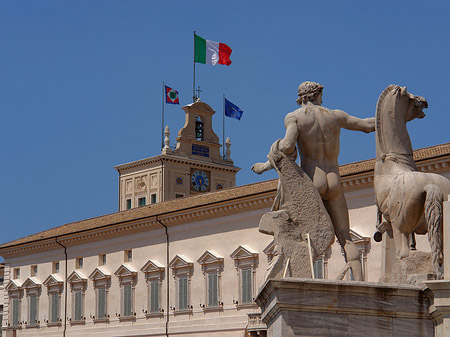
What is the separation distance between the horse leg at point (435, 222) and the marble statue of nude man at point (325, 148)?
1.23m

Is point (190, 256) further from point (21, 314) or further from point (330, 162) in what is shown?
point (330, 162)

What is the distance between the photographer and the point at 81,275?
5731cm

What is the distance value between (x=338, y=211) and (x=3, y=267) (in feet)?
185

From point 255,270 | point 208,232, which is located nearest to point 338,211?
point 255,270

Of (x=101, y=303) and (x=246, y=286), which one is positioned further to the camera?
(x=101, y=303)

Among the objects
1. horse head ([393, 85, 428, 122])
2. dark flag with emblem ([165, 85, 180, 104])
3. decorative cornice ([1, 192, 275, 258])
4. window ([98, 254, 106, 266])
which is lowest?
horse head ([393, 85, 428, 122])

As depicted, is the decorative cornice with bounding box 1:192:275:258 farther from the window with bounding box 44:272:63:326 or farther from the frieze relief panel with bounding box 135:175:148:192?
the frieze relief panel with bounding box 135:175:148:192

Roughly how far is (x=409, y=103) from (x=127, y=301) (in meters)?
42.4

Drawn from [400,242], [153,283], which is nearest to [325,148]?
[400,242]

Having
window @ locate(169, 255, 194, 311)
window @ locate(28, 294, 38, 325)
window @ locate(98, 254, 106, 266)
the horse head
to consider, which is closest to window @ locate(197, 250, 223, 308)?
window @ locate(169, 255, 194, 311)

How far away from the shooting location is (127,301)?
177 feet

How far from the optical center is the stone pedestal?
11.3 metres

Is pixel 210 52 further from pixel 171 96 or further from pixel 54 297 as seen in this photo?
pixel 54 297

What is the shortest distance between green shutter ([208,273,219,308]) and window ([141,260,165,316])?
3.54 metres
